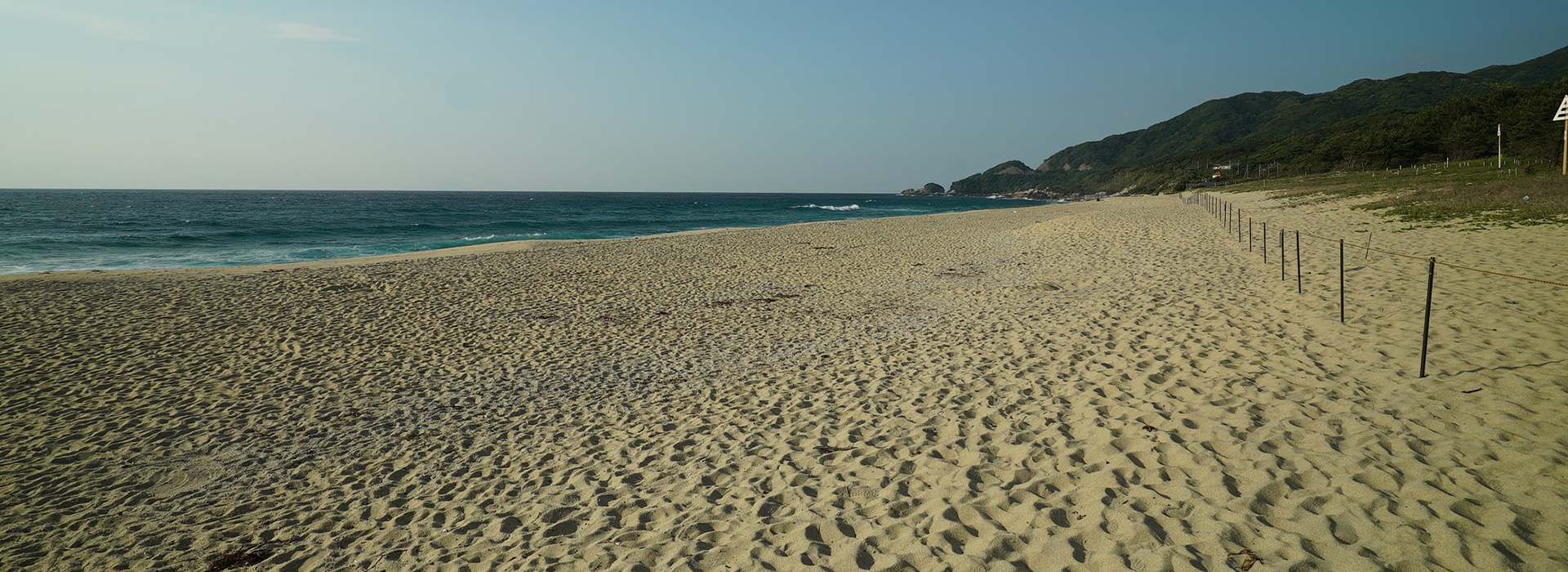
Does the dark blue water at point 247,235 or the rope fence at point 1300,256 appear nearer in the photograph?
the rope fence at point 1300,256

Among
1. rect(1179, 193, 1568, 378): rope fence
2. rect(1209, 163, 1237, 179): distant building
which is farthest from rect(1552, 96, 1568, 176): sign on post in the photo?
rect(1209, 163, 1237, 179): distant building

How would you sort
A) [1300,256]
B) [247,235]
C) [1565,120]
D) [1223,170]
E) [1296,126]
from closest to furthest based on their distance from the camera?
1. [1300,256]
2. [1565,120]
3. [247,235]
4. [1223,170]
5. [1296,126]

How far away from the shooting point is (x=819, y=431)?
549cm

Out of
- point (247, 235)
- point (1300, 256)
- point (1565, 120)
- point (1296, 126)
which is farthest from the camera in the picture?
point (1296, 126)

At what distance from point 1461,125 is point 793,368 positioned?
227ft

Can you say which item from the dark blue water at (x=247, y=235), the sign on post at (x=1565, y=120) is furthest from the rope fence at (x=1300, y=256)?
the dark blue water at (x=247, y=235)

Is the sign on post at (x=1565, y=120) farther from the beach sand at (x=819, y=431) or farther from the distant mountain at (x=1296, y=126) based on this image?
the distant mountain at (x=1296, y=126)

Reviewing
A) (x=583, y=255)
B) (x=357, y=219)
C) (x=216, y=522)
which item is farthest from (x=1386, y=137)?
(x=357, y=219)

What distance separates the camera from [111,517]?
14.7 ft

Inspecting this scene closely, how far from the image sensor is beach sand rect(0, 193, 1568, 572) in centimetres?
365

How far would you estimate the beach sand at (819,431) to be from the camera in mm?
3654

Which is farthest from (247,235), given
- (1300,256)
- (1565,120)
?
(1565,120)

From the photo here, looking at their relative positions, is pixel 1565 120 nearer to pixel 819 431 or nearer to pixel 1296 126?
pixel 819 431

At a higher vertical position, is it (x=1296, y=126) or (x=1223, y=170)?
(x=1296, y=126)
